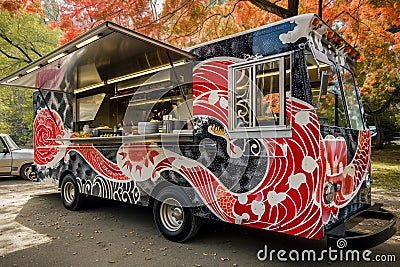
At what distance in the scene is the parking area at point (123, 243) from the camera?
3814 millimetres

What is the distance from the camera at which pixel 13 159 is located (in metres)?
10.9

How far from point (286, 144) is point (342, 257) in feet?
5.30

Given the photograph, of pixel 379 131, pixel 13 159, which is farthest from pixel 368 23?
pixel 379 131

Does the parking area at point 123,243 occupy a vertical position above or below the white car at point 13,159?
below

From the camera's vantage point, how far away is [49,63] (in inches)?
196

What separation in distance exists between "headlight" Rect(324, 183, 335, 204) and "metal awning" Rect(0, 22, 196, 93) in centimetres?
234

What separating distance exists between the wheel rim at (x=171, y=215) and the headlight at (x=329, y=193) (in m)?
1.93

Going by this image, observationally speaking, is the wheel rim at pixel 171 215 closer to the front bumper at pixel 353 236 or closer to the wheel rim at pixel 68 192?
the front bumper at pixel 353 236

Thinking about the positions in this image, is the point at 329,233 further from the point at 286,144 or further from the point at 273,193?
the point at 286,144

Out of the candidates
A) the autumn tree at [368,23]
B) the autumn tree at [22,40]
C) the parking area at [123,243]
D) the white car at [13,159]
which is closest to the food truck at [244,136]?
the parking area at [123,243]

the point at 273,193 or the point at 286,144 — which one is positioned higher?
the point at 286,144

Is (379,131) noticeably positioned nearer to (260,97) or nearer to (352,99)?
(352,99)

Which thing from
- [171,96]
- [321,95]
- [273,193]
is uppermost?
[171,96]

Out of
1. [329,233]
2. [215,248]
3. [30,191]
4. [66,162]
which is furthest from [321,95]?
[30,191]
